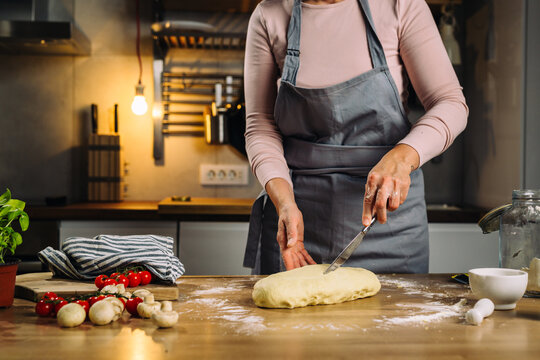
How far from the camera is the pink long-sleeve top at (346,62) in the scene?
117cm

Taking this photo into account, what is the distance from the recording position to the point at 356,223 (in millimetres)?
1246

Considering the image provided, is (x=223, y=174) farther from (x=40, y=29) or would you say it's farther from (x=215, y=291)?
(x=215, y=291)

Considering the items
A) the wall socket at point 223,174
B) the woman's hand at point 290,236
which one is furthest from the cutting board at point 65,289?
the wall socket at point 223,174

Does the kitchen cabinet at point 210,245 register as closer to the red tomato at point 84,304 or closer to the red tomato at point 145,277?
the red tomato at point 145,277

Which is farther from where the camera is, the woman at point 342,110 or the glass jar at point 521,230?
the woman at point 342,110

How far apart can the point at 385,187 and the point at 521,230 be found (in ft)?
0.89

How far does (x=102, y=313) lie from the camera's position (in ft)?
2.47

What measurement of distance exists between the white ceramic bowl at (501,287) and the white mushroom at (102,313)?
0.58m

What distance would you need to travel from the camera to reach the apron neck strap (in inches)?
48.6

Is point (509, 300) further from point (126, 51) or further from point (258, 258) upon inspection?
point (126, 51)

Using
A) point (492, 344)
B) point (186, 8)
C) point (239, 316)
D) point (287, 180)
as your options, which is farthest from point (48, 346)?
point (186, 8)

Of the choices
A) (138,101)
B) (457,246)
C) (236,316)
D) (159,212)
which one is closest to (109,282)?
(236,316)

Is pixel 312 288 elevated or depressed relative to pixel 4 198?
depressed

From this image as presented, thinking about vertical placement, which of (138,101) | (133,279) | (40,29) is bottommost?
(133,279)
